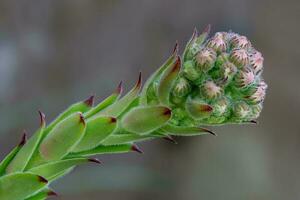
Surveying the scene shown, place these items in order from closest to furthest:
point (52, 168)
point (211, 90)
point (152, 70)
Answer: point (211, 90) → point (52, 168) → point (152, 70)

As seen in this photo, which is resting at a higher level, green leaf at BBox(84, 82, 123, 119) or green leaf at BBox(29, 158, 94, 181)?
green leaf at BBox(84, 82, 123, 119)

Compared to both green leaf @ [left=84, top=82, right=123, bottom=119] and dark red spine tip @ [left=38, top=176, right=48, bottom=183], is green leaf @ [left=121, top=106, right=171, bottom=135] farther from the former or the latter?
dark red spine tip @ [left=38, top=176, right=48, bottom=183]

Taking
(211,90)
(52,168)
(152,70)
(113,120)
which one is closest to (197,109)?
(211,90)

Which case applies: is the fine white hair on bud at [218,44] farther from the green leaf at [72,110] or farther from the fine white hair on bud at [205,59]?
the green leaf at [72,110]

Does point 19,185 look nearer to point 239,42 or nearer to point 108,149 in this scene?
point 108,149

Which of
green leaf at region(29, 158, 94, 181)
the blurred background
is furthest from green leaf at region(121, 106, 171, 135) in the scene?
the blurred background

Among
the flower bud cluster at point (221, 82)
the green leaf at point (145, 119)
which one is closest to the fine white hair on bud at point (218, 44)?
the flower bud cluster at point (221, 82)

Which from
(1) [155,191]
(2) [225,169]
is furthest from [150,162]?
(2) [225,169]
